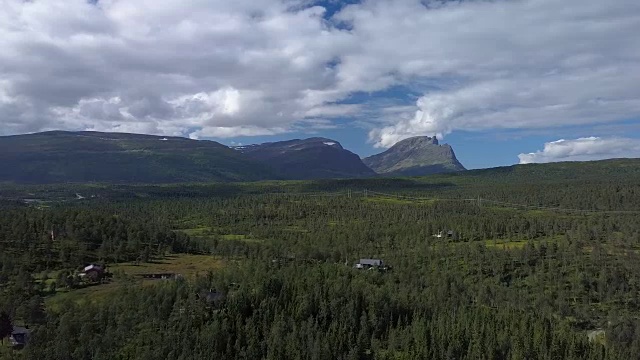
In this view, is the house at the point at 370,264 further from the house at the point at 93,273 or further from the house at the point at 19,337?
the house at the point at 19,337

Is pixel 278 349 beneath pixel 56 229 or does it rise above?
beneath

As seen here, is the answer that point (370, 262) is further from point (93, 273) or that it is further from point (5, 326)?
point (5, 326)

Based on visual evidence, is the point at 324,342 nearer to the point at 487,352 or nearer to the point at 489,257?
the point at 487,352

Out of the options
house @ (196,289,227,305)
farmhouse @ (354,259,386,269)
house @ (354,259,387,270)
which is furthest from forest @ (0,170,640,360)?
farmhouse @ (354,259,386,269)

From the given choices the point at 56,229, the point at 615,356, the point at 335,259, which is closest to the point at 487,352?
the point at 615,356

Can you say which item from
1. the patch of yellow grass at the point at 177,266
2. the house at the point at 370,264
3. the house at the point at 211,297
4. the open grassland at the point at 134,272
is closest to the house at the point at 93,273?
the open grassland at the point at 134,272

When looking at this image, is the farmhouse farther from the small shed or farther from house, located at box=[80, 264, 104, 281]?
house, located at box=[80, 264, 104, 281]

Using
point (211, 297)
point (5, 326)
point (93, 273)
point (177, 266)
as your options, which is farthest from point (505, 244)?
point (5, 326)
